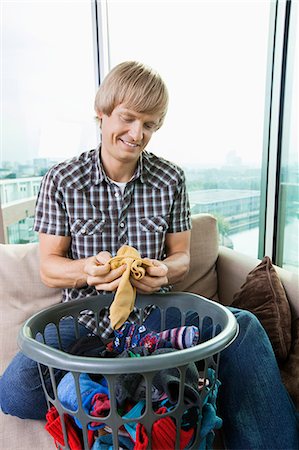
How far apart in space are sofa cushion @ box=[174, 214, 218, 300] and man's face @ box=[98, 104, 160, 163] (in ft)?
1.52

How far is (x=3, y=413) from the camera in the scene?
110 cm

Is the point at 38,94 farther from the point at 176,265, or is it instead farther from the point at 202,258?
the point at 176,265

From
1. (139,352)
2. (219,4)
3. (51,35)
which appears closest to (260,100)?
(219,4)

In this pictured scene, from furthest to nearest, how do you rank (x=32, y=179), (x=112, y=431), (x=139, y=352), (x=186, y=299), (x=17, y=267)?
(x=32, y=179), (x=17, y=267), (x=186, y=299), (x=139, y=352), (x=112, y=431)

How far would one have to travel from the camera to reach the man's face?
1110mm

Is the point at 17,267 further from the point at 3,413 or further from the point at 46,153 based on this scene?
the point at 46,153

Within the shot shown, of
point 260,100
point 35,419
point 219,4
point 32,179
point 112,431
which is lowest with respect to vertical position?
point 35,419

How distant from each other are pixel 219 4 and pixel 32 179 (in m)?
1.32

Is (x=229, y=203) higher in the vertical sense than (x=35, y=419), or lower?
higher

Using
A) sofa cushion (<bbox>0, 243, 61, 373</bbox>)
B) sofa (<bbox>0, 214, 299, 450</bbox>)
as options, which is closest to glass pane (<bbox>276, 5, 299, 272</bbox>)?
sofa (<bbox>0, 214, 299, 450</bbox>)

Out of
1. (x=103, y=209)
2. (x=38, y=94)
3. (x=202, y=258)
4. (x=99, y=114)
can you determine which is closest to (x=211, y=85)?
(x=38, y=94)

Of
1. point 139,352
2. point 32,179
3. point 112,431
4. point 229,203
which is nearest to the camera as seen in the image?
point 112,431

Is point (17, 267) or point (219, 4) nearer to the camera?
point (17, 267)

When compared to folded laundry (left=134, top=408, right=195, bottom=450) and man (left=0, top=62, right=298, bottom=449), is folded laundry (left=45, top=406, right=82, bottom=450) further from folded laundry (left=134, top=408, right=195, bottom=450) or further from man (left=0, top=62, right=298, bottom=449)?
man (left=0, top=62, right=298, bottom=449)
